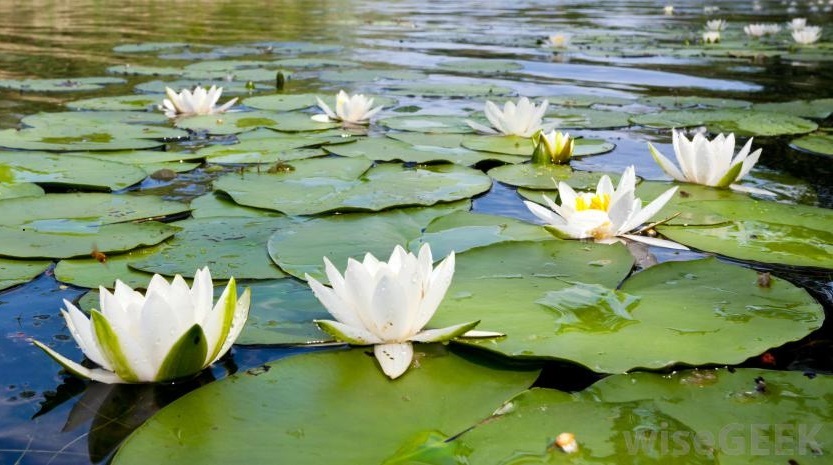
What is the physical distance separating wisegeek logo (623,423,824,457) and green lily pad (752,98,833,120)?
368 cm

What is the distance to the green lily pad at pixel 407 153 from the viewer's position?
11.1 ft

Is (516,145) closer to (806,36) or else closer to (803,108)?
(803,108)

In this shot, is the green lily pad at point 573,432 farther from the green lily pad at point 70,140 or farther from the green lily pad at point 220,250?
the green lily pad at point 70,140

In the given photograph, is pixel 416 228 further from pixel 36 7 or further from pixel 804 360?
pixel 36 7

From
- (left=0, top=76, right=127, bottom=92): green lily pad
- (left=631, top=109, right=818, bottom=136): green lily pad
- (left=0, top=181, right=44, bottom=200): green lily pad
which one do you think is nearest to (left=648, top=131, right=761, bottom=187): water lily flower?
(left=631, top=109, right=818, bottom=136): green lily pad

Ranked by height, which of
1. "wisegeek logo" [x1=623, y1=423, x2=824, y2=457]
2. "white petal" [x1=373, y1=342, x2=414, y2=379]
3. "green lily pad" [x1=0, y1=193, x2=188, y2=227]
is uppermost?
"wisegeek logo" [x1=623, y1=423, x2=824, y2=457]

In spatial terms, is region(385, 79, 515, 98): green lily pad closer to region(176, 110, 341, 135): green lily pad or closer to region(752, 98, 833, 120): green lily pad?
region(176, 110, 341, 135): green lily pad

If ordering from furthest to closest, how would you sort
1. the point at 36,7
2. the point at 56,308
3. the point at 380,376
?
the point at 36,7
the point at 56,308
the point at 380,376

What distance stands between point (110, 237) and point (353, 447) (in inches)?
53.8

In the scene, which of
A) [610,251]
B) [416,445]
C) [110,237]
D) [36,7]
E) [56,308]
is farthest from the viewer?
[36,7]

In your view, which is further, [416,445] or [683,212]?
[683,212]

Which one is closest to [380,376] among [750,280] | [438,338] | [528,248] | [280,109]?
[438,338]

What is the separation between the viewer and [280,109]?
4781 mm

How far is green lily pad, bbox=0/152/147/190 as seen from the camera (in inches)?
114
